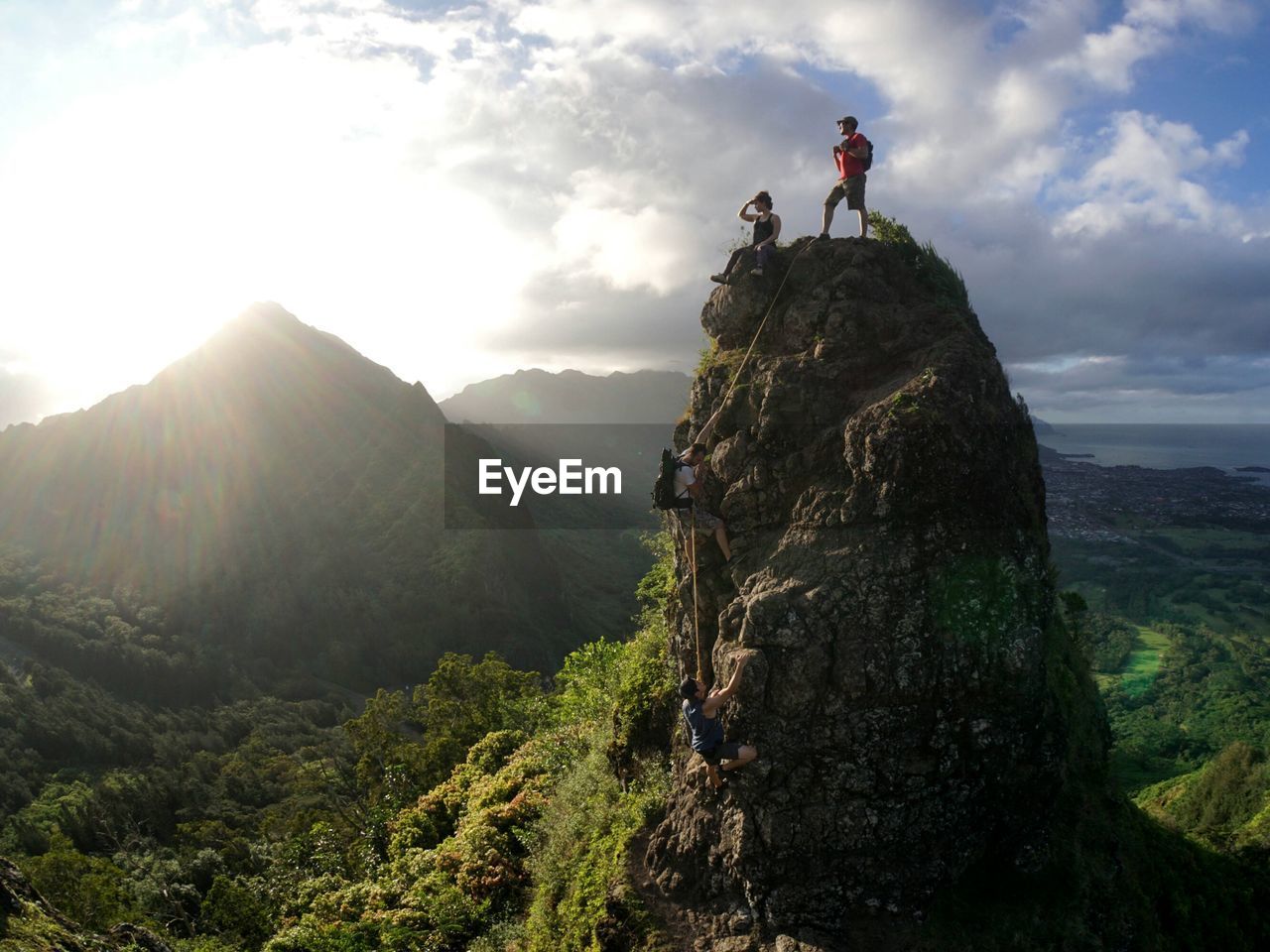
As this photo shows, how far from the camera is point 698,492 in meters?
11.3

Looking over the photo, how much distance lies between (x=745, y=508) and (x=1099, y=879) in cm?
707

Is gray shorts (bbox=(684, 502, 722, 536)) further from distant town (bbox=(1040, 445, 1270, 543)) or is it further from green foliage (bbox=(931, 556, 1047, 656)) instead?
distant town (bbox=(1040, 445, 1270, 543))

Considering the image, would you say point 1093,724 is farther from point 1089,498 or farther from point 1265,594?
point 1089,498

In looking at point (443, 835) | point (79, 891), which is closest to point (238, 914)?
point (79, 891)

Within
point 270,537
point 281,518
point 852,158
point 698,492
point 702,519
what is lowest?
point 270,537

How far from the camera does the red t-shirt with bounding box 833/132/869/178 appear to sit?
11.8 m

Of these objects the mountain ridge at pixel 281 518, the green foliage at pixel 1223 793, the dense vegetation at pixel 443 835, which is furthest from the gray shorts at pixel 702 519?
the mountain ridge at pixel 281 518

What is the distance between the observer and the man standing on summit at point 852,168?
11820 mm

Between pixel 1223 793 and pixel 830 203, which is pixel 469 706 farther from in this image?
pixel 1223 793

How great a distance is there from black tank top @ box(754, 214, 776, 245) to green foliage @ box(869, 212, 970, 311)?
1730mm

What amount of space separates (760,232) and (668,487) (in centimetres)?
460

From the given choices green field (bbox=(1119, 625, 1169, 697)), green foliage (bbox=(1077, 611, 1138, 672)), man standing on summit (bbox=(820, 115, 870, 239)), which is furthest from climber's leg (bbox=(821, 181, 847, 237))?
green foliage (bbox=(1077, 611, 1138, 672))

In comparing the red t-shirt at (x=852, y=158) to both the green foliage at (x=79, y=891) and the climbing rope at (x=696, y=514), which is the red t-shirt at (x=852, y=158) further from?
the green foliage at (x=79, y=891)

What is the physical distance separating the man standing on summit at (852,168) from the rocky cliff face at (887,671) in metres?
3.06
